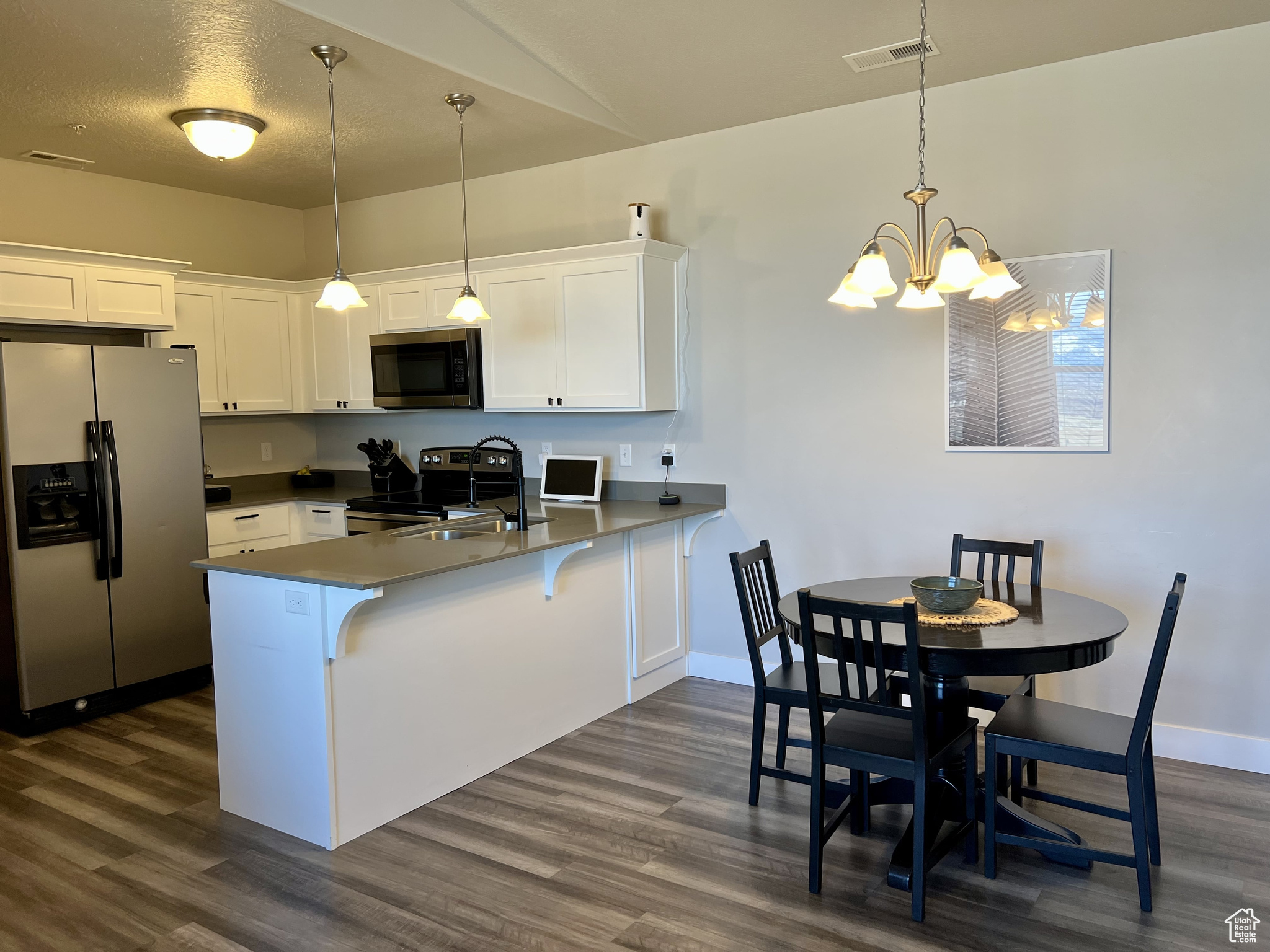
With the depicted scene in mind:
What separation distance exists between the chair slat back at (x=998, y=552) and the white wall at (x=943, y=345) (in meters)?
0.49

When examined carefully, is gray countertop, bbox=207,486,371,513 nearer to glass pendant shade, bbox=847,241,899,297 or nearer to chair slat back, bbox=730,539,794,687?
chair slat back, bbox=730,539,794,687

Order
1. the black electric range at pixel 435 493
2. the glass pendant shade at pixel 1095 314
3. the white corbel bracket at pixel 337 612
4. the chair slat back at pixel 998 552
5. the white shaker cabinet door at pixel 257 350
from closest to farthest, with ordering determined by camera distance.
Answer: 1. the white corbel bracket at pixel 337 612
2. the chair slat back at pixel 998 552
3. the glass pendant shade at pixel 1095 314
4. the black electric range at pixel 435 493
5. the white shaker cabinet door at pixel 257 350

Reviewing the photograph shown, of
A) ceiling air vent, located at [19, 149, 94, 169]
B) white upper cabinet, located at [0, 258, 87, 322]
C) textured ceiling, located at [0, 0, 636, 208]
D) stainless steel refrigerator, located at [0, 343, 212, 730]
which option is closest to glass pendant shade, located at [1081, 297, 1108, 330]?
textured ceiling, located at [0, 0, 636, 208]

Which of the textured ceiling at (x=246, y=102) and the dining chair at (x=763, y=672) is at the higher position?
the textured ceiling at (x=246, y=102)

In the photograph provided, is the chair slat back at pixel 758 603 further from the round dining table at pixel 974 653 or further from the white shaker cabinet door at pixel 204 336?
the white shaker cabinet door at pixel 204 336

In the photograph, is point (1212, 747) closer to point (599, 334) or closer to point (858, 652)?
point (858, 652)

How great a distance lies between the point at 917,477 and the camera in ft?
12.8

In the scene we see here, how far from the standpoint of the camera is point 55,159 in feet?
14.7

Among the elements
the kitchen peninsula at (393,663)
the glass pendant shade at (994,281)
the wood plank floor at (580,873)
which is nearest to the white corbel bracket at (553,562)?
the kitchen peninsula at (393,663)

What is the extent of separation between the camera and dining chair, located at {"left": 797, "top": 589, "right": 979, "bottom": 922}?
2.32 metres

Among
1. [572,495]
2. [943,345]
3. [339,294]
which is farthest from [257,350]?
[943,345]

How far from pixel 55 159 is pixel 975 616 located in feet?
15.7

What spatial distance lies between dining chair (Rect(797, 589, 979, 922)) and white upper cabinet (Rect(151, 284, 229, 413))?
3835 millimetres

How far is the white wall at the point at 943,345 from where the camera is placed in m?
3.27
